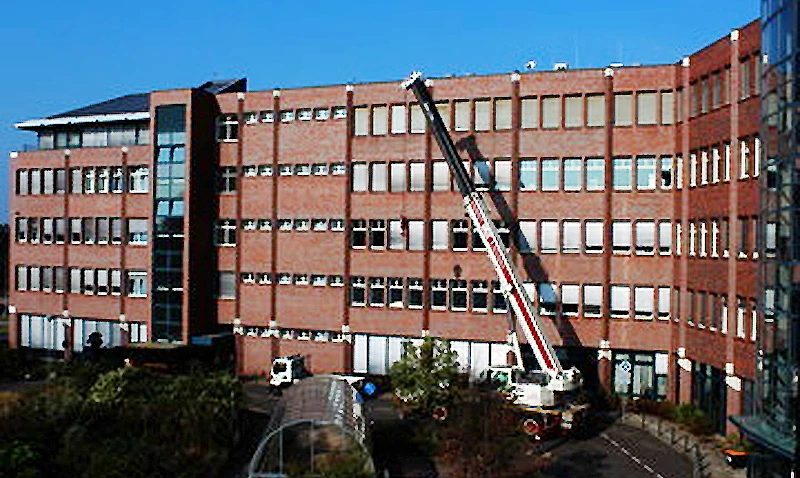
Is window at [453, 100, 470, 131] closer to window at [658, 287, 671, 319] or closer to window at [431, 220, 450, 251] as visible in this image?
window at [431, 220, 450, 251]

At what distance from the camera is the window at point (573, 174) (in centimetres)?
4391

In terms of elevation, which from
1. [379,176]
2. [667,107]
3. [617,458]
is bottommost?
[617,458]

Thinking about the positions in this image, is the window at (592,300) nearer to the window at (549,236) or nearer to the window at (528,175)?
the window at (549,236)

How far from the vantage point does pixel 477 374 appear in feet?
149

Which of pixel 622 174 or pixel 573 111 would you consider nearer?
pixel 622 174

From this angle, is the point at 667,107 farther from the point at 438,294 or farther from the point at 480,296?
the point at 438,294

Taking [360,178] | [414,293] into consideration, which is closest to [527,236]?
[414,293]

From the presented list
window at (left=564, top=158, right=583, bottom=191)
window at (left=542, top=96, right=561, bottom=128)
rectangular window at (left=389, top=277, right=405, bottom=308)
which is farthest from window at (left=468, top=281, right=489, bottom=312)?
window at (left=542, top=96, right=561, bottom=128)

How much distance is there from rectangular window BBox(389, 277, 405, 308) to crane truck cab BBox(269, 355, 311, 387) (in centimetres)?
588

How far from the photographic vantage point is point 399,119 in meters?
48.5

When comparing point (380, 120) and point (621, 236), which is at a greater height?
point (380, 120)

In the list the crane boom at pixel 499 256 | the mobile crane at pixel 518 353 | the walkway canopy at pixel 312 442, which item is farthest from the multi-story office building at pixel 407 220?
the walkway canopy at pixel 312 442

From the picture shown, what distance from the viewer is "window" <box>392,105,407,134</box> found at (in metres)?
48.2

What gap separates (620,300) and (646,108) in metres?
9.29
